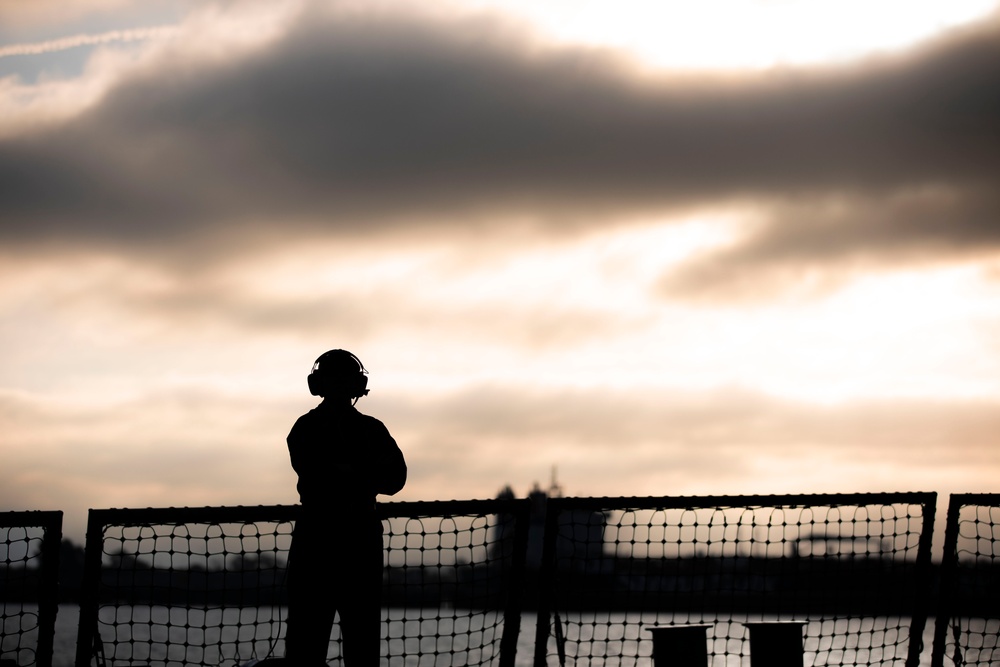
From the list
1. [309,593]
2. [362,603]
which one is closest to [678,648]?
[362,603]

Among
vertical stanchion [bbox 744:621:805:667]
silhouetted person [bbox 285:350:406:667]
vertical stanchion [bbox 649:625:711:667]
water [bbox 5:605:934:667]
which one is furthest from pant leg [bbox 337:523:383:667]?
vertical stanchion [bbox 744:621:805:667]

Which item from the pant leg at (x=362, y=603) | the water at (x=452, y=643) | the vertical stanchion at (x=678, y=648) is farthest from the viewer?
the water at (x=452, y=643)

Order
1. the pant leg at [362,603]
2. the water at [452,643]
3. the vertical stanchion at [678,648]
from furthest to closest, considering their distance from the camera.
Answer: the water at [452,643] → the vertical stanchion at [678,648] → the pant leg at [362,603]

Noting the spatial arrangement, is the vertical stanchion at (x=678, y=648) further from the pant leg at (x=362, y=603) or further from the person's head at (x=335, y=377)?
the person's head at (x=335, y=377)

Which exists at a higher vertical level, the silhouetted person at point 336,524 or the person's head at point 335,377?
the person's head at point 335,377

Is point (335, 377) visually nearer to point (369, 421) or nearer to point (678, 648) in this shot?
point (369, 421)

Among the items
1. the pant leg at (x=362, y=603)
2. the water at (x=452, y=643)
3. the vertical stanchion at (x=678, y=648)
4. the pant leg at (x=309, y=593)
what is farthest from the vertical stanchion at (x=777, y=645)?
the pant leg at (x=309, y=593)

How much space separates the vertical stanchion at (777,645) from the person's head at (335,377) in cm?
308

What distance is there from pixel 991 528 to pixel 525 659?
11294cm

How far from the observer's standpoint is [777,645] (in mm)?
6684

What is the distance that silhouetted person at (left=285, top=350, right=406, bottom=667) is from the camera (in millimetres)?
5312

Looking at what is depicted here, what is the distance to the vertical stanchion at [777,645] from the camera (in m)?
6.65

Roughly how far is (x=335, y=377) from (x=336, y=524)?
0.75 metres

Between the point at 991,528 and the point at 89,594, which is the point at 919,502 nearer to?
the point at 991,528
